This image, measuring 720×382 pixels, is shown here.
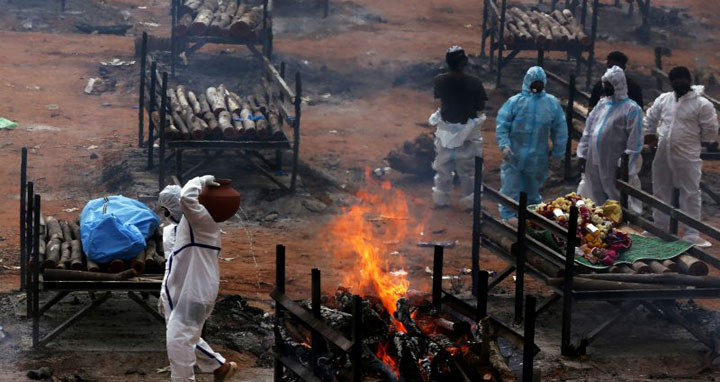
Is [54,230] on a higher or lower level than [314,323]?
lower

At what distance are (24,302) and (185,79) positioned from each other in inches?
443

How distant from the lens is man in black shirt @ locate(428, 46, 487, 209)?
15172mm

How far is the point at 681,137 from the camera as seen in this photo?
13469mm

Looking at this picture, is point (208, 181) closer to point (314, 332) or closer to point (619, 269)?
point (314, 332)

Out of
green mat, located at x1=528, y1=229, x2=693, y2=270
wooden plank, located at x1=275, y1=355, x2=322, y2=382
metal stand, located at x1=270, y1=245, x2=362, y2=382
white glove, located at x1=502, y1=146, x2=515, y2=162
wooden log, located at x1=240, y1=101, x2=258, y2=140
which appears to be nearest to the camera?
metal stand, located at x1=270, y1=245, x2=362, y2=382

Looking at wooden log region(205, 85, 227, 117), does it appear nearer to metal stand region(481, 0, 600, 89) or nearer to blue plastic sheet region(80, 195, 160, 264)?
blue plastic sheet region(80, 195, 160, 264)

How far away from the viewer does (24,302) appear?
10750mm

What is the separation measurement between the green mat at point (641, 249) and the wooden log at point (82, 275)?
3797 millimetres

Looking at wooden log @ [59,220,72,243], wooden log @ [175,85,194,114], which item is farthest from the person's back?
wooden log @ [59,220,72,243]

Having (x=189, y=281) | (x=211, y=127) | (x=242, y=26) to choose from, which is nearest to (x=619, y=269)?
(x=189, y=281)

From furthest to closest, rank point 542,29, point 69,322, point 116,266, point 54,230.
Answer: point 542,29 → point 54,230 → point 116,266 → point 69,322

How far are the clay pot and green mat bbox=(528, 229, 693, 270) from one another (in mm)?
3496

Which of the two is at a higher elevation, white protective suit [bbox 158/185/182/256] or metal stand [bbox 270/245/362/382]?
white protective suit [bbox 158/185/182/256]

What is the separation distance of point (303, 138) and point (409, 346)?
11868 millimetres
